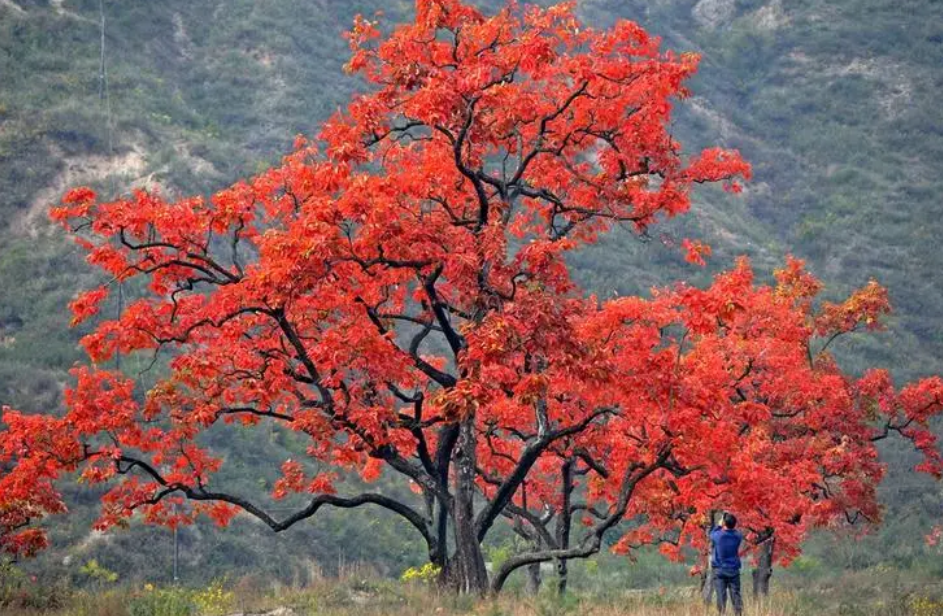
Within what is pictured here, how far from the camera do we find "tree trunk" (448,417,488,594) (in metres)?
17.2

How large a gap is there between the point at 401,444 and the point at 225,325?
3.48 metres

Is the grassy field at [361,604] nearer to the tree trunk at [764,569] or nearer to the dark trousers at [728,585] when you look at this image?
the dark trousers at [728,585]

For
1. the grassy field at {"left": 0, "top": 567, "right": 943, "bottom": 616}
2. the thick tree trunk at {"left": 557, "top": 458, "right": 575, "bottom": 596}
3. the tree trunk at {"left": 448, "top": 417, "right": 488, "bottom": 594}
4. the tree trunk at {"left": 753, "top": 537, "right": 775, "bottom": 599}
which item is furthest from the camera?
the tree trunk at {"left": 753, "top": 537, "right": 775, "bottom": 599}

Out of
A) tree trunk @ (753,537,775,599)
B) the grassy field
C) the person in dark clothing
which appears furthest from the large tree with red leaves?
tree trunk @ (753,537,775,599)

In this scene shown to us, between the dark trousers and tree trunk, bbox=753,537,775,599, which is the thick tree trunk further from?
the dark trousers

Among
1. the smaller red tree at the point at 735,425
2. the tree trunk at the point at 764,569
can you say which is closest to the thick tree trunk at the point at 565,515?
the smaller red tree at the point at 735,425

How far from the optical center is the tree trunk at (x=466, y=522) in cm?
1720

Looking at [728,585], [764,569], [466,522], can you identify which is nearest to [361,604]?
[466,522]

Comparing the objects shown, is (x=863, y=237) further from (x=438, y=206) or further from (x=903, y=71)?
(x=438, y=206)

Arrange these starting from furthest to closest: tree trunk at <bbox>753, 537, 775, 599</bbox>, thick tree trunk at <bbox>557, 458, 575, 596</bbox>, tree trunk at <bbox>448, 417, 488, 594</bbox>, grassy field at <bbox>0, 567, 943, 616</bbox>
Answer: tree trunk at <bbox>753, 537, 775, 599</bbox>
thick tree trunk at <bbox>557, 458, 575, 596</bbox>
tree trunk at <bbox>448, 417, 488, 594</bbox>
grassy field at <bbox>0, 567, 943, 616</bbox>

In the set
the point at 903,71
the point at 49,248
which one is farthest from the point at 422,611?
the point at 903,71

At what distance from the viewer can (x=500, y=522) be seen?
42781 mm

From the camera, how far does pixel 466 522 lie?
17219 mm

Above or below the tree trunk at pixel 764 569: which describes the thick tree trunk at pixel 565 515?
above
